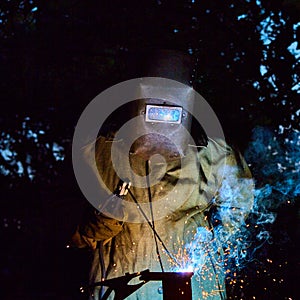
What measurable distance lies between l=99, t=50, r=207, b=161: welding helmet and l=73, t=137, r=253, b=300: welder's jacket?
136mm

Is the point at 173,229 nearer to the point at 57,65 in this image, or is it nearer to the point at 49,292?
the point at 57,65

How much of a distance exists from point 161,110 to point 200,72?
140 centimetres

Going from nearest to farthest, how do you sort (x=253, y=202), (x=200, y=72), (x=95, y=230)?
1. (x=95, y=230)
2. (x=253, y=202)
3. (x=200, y=72)

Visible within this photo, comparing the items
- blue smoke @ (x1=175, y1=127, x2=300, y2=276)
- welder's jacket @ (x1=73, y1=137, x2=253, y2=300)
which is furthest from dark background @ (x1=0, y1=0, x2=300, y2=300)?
welder's jacket @ (x1=73, y1=137, x2=253, y2=300)

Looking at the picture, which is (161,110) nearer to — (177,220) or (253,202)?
(177,220)

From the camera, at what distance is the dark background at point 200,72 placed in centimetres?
411

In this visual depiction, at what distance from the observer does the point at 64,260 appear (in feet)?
22.4

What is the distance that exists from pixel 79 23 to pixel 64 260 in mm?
3558

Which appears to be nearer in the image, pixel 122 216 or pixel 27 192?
pixel 122 216

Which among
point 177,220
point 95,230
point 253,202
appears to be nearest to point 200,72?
point 253,202

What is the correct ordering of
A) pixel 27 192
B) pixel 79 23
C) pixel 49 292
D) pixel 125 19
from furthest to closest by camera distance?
pixel 27 192 < pixel 49 292 < pixel 79 23 < pixel 125 19

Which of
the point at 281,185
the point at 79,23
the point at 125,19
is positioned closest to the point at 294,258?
the point at 281,185

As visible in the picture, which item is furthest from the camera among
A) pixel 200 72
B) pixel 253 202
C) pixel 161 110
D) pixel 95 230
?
pixel 200 72

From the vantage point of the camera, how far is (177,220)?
3.13m
